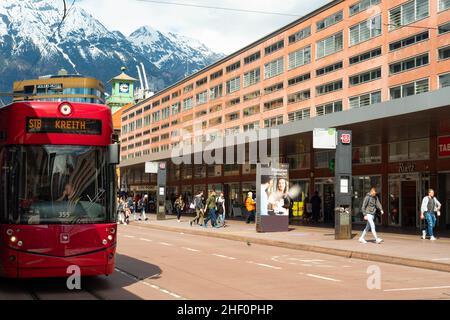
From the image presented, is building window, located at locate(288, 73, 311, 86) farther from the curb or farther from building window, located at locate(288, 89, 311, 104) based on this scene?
the curb

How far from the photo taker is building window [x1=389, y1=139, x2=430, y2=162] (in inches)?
1154

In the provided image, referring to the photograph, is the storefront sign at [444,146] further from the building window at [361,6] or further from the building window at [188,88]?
the building window at [188,88]

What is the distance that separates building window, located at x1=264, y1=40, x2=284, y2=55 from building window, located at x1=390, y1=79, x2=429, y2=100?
16875 mm

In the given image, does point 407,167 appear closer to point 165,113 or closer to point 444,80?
point 444,80

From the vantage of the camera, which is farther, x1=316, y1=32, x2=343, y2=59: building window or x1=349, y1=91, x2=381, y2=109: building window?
x1=316, y1=32, x2=343, y2=59: building window

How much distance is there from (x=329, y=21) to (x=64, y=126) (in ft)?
147

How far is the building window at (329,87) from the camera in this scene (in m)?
51.3

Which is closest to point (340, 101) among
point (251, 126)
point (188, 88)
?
point (251, 126)

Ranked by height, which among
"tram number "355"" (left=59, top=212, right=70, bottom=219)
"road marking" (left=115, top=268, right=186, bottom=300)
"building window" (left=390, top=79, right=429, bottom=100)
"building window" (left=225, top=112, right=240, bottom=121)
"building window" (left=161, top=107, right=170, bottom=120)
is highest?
"building window" (left=161, top=107, right=170, bottom=120)

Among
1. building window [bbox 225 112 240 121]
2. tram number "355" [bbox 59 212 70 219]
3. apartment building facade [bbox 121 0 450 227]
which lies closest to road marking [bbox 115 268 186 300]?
tram number "355" [bbox 59 212 70 219]

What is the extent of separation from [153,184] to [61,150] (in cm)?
6297

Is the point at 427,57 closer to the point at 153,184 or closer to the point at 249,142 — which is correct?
the point at 249,142

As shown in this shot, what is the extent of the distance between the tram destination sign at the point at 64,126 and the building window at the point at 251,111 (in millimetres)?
53824
